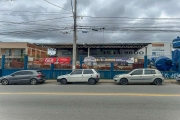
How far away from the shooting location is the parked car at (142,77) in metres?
15.5

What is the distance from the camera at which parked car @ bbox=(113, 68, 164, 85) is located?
611 inches

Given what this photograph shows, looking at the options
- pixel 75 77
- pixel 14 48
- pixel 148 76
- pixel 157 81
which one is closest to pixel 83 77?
pixel 75 77

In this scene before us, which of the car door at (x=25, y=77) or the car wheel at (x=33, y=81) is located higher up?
the car door at (x=25, y=77)

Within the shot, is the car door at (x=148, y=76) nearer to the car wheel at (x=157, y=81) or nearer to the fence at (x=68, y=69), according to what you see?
the car wheel at (x=157, y=81)

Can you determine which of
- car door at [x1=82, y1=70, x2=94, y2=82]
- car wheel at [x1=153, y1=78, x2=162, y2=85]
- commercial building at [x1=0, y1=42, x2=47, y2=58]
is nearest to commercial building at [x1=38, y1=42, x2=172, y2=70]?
car door at [x1=82, y1=70, x2=94, y2=82]

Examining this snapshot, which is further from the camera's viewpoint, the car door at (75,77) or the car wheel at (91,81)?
the car door at (75,77)

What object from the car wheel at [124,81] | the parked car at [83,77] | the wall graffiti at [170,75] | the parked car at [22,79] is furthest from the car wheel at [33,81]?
the wall graffiti at [170,75]

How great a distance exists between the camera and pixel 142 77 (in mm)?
15555

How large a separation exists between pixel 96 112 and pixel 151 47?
5365 cm

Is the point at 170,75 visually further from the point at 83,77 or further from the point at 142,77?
the point at 83,77

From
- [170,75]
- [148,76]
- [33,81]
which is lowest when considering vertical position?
[33,81]

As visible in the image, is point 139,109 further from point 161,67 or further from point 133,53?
point 133,53

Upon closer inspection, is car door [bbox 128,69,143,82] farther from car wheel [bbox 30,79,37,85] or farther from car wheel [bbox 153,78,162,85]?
car wheel [bbox 30,79,37,85]

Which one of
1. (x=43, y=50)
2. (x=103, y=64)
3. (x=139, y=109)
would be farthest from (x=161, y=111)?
(x=43, y=50)
